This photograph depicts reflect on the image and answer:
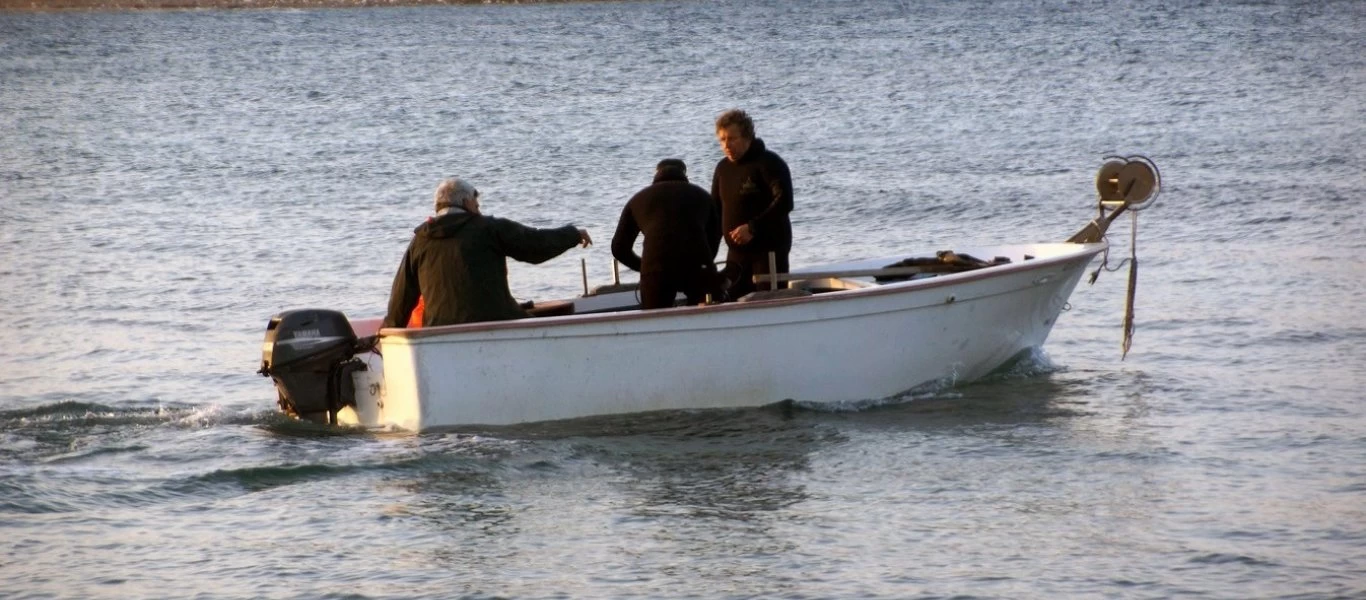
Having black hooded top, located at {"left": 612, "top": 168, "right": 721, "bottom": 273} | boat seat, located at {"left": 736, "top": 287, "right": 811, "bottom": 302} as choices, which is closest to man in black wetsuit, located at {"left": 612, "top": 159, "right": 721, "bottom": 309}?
black hooded top, located at {"left": 612, "top": 168, "right": 721, "bottom": 273}

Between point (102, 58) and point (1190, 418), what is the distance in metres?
51.8

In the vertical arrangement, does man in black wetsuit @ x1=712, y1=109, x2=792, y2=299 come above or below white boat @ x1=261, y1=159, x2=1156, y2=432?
above

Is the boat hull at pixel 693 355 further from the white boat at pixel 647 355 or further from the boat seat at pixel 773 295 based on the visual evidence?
the boat seat at pixel 773 295

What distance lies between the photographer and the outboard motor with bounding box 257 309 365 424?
9305mm

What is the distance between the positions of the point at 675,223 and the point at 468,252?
1223 mm

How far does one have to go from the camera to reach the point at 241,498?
8.73m

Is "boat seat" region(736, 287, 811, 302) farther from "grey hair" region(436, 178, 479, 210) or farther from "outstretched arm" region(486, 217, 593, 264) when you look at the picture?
"grey hair" region(436, 178, 479, 210)

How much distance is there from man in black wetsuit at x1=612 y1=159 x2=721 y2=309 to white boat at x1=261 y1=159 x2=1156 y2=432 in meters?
0.44

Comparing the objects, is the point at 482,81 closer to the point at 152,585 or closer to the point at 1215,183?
the point at 1215,183

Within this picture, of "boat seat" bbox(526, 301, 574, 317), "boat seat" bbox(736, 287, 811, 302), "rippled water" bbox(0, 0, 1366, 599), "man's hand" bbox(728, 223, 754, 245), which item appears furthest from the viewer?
"boat seat" bbox(526, 301, 574, 317)

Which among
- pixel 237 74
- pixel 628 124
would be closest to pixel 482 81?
pixel 237 74

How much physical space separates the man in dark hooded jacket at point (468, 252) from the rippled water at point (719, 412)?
26.5 inches

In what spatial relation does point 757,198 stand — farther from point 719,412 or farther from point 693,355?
point 719,412

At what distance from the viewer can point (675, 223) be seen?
982cm
